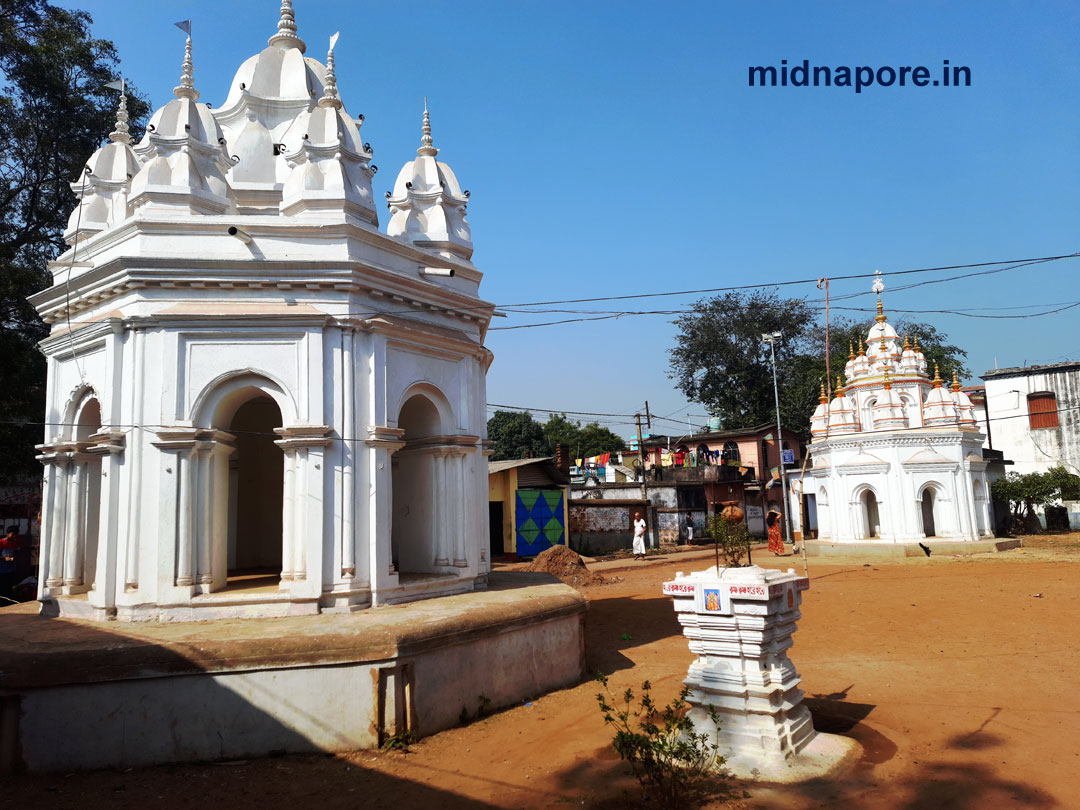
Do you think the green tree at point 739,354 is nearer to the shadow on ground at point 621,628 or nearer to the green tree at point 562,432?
the green tree at point 562,432

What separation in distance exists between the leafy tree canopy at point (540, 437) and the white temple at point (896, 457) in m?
23.4

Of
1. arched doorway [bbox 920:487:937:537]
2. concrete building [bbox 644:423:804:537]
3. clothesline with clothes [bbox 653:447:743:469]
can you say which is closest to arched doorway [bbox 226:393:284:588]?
arched doorway [bbox 920:487:937:537]

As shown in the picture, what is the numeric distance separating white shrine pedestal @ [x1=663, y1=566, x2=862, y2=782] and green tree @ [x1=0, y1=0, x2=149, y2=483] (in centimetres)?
1717

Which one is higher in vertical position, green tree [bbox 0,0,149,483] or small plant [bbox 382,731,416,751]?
green tree [bbox 0,0,149,483]

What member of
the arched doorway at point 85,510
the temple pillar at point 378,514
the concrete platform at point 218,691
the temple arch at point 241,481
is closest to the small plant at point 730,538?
the concrete platform at point 218,691

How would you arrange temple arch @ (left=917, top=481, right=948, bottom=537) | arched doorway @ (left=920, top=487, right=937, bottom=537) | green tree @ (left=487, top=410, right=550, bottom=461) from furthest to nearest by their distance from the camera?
green tree @ (left=487, top=410, right=550, bottom=461)
arched doorway @ (left=920, top=487, right=937, bottom=537)
temple arch @ (left=917, top=481, right=948, bottom=537)

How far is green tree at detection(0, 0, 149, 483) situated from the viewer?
58.2 ft

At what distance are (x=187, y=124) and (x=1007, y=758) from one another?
39.1 feet

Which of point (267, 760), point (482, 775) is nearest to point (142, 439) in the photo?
point (267, 760)

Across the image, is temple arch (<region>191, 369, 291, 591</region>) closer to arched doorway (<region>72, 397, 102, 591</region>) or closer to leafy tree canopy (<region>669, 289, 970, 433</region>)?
arched doorway (<region>72, 397, 102, 591</region>)

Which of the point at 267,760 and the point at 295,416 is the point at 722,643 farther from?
the point at 295,416

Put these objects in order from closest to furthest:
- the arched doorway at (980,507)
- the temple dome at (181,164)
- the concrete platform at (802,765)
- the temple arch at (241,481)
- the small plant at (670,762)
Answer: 1. the small plant at (670,762)
2. the concrete platform at (802,765)
3. the temple arch at (241,481)
4. the temple dome at (181,164)
5. the arched doorway at (980,507)

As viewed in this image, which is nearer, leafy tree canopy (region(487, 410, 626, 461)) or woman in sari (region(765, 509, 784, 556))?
woman in sari (region(765, 509, 784, 556))

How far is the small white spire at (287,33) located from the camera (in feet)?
43.6
